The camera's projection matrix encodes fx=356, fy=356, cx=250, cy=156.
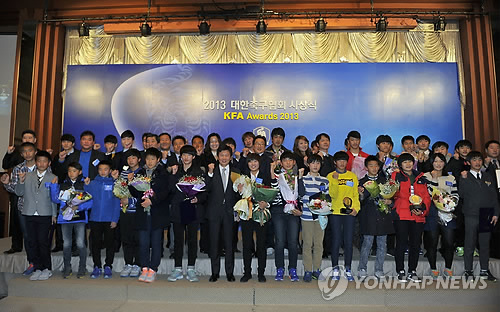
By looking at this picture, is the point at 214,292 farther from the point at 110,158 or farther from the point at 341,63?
the point at 341,63

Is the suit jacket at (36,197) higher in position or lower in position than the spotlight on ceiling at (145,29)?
lower

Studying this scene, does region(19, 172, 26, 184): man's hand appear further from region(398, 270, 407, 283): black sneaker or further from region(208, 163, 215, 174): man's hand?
region(398, 270, 407, 283): black sneaker

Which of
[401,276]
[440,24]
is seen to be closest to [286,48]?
[440,24]

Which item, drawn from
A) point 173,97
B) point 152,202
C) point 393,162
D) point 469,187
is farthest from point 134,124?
point 469,187

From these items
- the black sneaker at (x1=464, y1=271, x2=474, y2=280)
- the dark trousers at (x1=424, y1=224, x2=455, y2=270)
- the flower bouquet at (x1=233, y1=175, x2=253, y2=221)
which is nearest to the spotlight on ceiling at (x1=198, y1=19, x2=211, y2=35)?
the flower bouquet at (x1=233, y1=175, x2=253, y2=221)

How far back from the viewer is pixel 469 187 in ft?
13.6

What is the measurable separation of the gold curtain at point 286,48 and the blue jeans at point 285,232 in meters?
4.94

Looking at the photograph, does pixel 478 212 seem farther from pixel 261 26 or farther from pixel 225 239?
pixel 261 26

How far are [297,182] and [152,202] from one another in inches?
63.8

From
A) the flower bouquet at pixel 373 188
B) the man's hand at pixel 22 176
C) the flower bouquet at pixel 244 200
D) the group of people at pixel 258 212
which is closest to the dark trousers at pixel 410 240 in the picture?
the group of people at pixel 258 212

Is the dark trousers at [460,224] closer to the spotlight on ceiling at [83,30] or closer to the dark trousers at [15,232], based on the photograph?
the dark trousers at [15,232]

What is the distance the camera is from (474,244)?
407 cm

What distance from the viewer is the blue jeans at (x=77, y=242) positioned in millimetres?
4078

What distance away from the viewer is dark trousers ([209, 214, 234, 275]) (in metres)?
3.94
